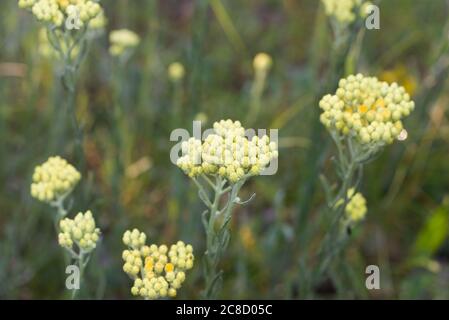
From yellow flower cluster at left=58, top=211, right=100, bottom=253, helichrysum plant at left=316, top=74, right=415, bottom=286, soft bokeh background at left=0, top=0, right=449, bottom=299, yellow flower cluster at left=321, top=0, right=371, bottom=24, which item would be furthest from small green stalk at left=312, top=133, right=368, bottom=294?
yellow flower cluster at left=58, top=211, right=100, bottom=253

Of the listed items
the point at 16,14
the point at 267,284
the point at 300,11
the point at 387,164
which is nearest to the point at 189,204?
the point at 267,284

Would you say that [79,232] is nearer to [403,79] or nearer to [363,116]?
[363,116]

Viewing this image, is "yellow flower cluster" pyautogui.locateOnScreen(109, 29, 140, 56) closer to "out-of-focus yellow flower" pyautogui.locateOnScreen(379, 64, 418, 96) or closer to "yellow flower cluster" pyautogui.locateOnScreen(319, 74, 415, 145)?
"yellow flower cluster" pyautogui.locateOnScreen(319, 74, 415, 145)

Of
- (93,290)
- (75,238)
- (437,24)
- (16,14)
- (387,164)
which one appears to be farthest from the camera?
(437,24)

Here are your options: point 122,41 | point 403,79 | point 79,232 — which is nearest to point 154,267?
point 79,232

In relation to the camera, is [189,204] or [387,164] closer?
[189,204]

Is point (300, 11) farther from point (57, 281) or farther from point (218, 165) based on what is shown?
point (218, 165)
